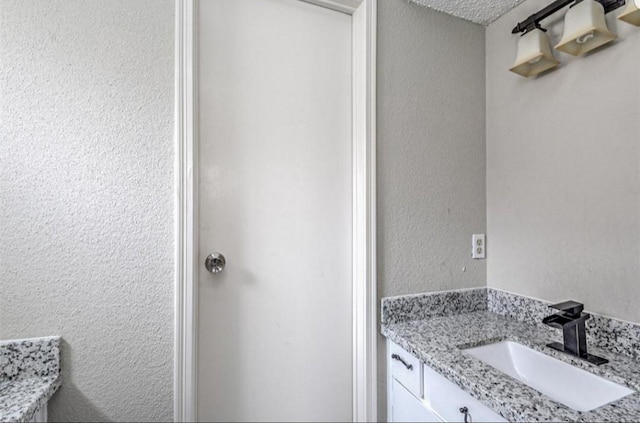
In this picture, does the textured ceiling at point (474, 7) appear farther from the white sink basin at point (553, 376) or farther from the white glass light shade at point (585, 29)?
the white sink basin at point (553, 376)

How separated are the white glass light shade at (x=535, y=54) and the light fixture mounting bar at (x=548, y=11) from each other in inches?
1.9

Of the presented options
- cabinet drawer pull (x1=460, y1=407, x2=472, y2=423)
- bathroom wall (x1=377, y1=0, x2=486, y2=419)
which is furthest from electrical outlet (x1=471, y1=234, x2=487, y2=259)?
cabinet drawer pull (x1=460, y1=407, x2=472, y2=423)

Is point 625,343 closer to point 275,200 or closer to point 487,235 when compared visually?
point 487,235

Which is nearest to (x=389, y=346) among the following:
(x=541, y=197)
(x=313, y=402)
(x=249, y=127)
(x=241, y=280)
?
(x=313, y=402)

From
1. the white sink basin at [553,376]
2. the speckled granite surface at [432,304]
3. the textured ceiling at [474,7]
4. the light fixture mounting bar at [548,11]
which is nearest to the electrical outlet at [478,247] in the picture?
the speckled granite surface at [432,304]

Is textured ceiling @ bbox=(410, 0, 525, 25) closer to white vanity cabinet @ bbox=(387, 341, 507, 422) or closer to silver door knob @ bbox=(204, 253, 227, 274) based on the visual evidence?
silver door knob @ bbox=(204, 253, 227, 274)

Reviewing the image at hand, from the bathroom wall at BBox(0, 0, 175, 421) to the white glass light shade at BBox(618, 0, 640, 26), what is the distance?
1477 millimetres

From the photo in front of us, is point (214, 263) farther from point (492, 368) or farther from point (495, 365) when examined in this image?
point (495, 365)

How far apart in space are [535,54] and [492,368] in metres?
1.17

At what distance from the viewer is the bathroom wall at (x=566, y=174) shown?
3.53ft

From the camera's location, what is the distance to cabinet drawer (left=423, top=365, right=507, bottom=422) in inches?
36.0

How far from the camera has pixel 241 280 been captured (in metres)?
1.27

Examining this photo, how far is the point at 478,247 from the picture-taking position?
Answer: 1.57 metres

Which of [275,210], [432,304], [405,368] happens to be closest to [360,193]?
[275,210]
